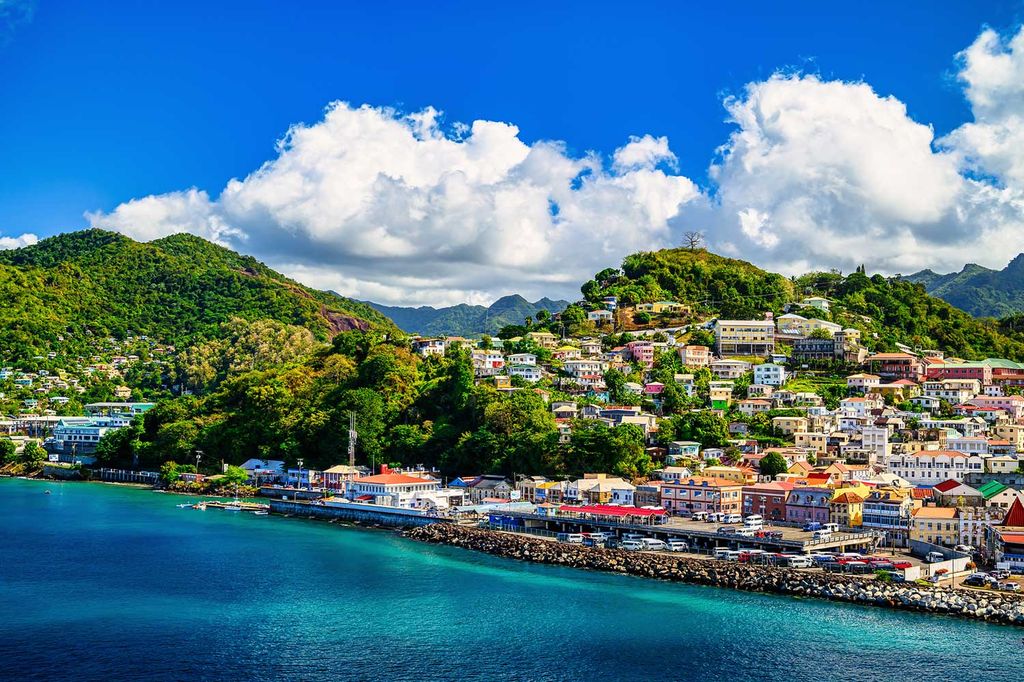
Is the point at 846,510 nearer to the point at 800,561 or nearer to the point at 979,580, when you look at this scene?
the point at 800,561

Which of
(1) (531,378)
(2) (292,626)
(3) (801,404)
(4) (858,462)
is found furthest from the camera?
(1) (531,378)

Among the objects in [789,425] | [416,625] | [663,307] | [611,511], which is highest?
[663,307]

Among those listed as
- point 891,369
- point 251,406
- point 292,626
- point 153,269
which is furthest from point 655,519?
point 153,269

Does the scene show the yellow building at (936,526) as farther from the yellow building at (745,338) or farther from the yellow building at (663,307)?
the yellow building at (663,307)

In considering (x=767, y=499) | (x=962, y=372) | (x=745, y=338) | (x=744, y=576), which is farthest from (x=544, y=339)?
(x=744, y=576)

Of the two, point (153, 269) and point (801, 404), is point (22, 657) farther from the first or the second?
point (153, 269)

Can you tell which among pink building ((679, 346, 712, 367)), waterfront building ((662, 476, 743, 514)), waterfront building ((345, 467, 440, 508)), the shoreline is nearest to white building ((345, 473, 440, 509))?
waterfront building ((345, 467, 440, 508))

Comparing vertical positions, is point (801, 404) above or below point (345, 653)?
above
